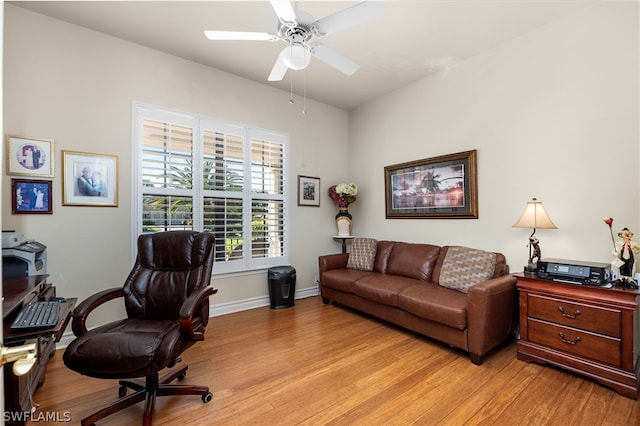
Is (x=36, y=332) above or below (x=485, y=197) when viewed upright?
below

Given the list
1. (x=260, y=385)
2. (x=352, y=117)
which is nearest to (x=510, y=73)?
(x=352, y=117)

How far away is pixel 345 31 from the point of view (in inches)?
116

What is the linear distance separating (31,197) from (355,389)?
3193mm

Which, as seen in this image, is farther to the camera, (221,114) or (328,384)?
(221,114)

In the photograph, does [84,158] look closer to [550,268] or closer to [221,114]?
[221,114]

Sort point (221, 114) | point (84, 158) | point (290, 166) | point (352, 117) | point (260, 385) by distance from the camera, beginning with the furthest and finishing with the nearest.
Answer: point (352, 117) → point (290, 166) → point (221, 114) → point (84, 158) → point (260, 385)

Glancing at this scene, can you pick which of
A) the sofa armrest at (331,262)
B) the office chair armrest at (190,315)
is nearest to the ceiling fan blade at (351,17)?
the office chair armrest at (190,315)

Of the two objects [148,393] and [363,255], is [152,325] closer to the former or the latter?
[148,393]

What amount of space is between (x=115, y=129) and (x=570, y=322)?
444 cm

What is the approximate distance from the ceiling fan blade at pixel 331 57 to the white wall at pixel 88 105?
1.81 metres

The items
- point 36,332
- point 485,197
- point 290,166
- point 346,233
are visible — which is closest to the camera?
point 36,332

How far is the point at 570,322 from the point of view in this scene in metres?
2.34

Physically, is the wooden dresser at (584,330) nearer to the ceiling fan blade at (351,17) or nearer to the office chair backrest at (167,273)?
the ceiling fan blade at (351,17)

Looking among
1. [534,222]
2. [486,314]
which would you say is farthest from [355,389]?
[534,222]
